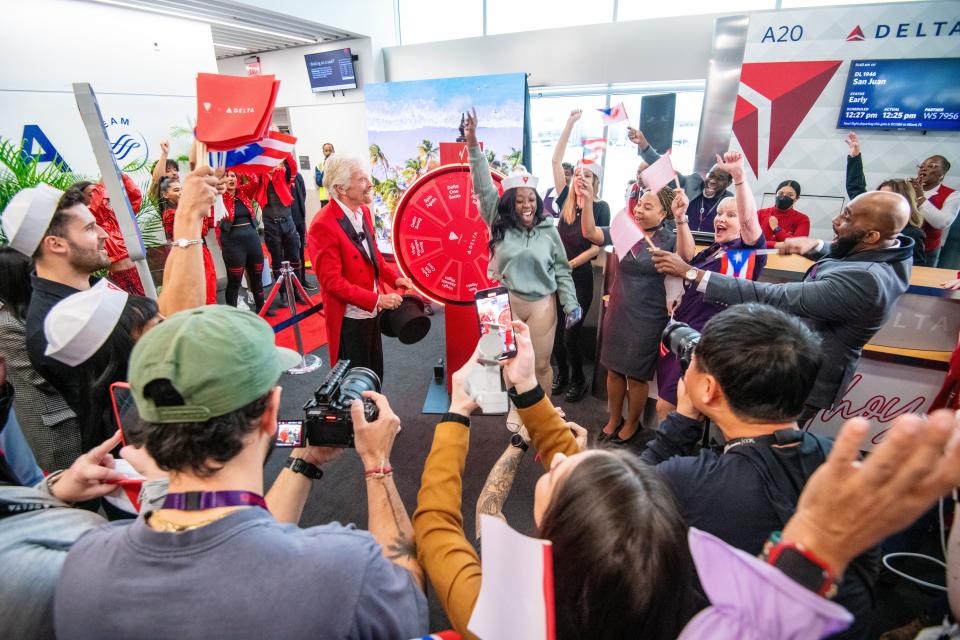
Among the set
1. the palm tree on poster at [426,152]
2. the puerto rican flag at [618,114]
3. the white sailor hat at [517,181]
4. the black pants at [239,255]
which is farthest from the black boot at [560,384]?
the palm tree on poster at [426,152]

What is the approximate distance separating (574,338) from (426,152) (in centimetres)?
398

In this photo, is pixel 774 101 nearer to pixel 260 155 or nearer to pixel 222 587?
pixel 260 155

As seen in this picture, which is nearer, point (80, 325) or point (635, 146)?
point (80, 325)

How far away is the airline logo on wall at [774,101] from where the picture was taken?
4547mm

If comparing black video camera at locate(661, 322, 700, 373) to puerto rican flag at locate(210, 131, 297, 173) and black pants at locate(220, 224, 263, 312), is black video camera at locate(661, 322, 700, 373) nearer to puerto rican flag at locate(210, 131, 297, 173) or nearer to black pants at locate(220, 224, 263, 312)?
puerto rican flag at locate(210, 131, 297, 173)

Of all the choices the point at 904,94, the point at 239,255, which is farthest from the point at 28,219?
the point at 904,94

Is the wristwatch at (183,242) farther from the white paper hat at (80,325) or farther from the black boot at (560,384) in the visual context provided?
the black boot at (560,384)

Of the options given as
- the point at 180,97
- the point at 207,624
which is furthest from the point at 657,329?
the point at 180,97

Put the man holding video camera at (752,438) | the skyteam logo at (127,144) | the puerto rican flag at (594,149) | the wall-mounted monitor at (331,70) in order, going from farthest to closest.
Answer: the wall-mounted monitor at (331,70)
the puerto rican flag at (594,149)
the skyteam logo at (127,144)
the man holding video camera at (752,438)

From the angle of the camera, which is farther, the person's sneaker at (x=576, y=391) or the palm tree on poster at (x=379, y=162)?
the palm tree on poster at (x=379, y=162)

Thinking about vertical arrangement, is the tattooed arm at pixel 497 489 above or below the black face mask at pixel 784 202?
below

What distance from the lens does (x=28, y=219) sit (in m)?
1.51

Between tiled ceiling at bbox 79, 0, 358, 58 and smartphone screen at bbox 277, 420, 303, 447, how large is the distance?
18.2 feet

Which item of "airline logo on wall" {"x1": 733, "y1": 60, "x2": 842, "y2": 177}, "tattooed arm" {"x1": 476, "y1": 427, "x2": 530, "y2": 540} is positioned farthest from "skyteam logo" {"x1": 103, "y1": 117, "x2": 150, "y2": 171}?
"airline logo on wall" {"x1": 733, "y1": 60, "x2": 842, "y2": 177}
